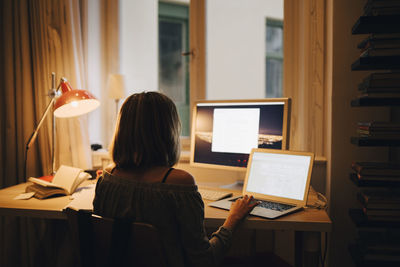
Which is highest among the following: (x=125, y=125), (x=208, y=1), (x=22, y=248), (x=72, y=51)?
(x=208, y=1)

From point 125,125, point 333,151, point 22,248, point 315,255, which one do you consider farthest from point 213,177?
point 22,248

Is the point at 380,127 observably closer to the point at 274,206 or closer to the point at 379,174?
the point at 379,174

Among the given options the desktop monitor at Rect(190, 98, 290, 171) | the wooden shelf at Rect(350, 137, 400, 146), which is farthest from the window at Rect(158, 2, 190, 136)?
the wooden shelf at Rect(350, 137, 400, 146)

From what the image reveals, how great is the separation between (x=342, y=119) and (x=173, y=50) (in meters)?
1.35

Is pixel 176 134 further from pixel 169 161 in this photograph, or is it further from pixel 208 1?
pixel 208 1

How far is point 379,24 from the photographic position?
54.5 inches

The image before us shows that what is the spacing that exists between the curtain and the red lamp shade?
0.17 metres

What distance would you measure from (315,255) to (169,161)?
65 centimetres

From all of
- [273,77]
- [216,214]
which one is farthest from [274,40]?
[216,214]

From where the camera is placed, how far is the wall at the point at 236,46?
239 centimetres

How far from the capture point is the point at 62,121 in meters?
2.14

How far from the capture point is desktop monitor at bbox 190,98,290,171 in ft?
5.42

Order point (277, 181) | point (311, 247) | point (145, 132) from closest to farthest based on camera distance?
point (145, 132) → point (311, 247) → point (277, 181)

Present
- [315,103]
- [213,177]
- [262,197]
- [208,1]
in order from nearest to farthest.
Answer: [262,197], [315,103], [213,177], [208,1]
